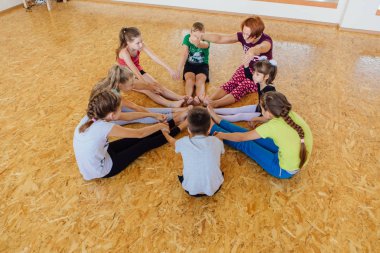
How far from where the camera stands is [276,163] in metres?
2.08

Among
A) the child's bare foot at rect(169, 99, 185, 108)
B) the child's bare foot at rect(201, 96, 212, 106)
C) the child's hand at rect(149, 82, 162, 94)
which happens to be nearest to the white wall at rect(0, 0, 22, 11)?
the child's hand at rect(149, 82, 162, 94)

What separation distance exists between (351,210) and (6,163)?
2705 mm

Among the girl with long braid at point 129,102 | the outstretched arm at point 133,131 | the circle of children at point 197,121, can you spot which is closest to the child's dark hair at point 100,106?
the circle of children at point 197,121

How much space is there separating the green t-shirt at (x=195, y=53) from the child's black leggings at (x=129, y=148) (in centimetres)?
102

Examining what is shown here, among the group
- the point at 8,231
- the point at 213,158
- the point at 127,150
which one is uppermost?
the point at 213,158

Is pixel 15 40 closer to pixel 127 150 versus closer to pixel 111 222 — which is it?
pixel 127 150

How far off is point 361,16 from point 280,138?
3.99 metres

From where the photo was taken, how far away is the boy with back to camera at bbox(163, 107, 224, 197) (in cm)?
178

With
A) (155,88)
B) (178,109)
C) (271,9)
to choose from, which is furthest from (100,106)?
(271,9)

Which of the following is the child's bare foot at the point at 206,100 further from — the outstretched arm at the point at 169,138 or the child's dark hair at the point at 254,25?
the child's dark hair at the point at 254,25

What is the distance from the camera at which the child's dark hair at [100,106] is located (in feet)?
6.06

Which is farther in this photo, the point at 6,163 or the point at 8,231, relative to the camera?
the point at 6,163

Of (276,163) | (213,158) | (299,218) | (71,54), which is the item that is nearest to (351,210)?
(299,218)

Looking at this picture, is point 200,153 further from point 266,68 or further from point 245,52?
point 245,52
